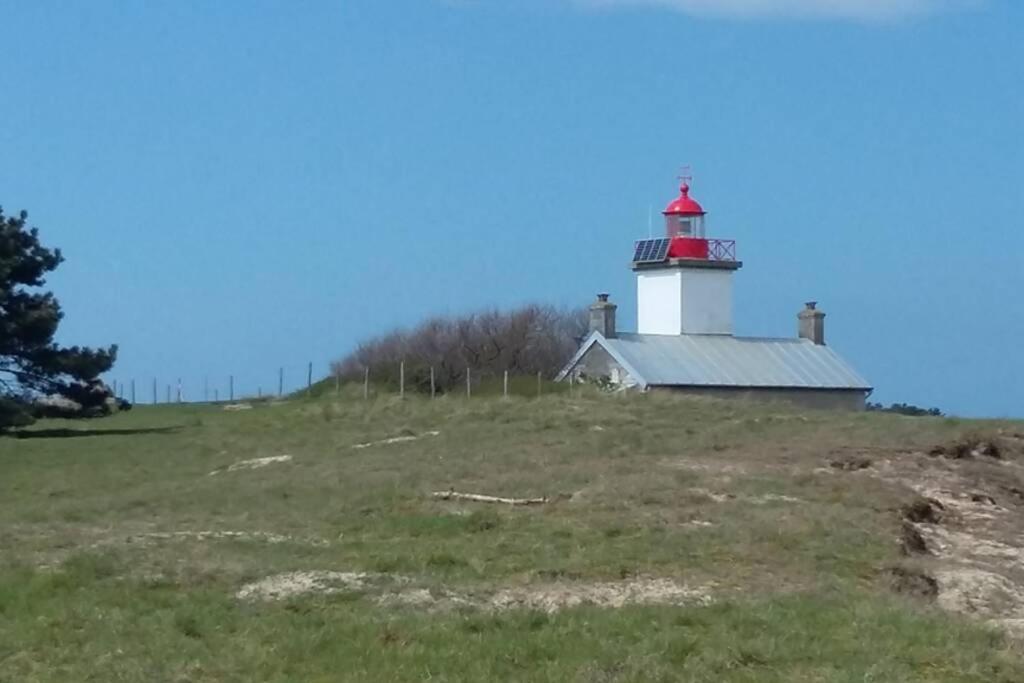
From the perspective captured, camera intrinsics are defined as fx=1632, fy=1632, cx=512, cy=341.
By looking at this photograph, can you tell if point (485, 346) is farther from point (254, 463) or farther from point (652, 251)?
point (254, 463)

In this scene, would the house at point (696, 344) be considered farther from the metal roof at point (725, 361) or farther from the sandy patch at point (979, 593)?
the sandy patch at point (979, 593)

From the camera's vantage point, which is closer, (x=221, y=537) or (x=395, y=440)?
(x=221, y=537)

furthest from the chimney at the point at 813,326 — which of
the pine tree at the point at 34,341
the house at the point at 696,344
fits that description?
the pine tree at the point at 34,341

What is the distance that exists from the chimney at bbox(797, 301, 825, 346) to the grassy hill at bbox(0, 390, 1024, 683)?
2734 cm

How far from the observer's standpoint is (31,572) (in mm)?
12164

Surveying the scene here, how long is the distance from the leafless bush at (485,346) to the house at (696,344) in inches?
408

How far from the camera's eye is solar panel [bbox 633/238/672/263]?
5131 centimetres

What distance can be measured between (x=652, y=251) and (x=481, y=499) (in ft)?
116

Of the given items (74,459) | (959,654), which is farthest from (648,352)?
(959,654)

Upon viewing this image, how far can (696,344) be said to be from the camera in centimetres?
4903

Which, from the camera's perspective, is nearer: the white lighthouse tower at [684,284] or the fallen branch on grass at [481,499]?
the fallen branch on grass at [481,499]

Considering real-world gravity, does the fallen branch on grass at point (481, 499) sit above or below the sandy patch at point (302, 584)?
above

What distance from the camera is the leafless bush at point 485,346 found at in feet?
206

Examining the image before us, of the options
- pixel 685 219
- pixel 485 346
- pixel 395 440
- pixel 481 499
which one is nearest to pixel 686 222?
pixel 685 219
